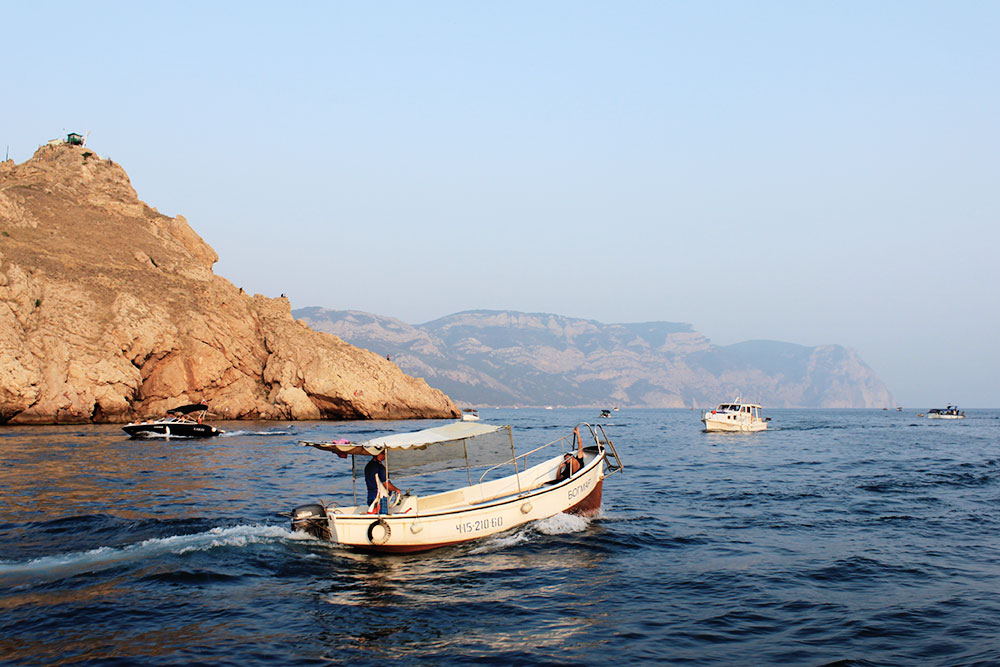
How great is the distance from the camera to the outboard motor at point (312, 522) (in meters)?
17.3

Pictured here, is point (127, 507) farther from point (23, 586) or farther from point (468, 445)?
point (468, 445)

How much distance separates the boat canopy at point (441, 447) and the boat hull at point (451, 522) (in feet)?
5.44

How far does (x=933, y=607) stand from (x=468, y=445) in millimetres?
11384

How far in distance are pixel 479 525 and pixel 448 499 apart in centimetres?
205

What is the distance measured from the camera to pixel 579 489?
1973cm

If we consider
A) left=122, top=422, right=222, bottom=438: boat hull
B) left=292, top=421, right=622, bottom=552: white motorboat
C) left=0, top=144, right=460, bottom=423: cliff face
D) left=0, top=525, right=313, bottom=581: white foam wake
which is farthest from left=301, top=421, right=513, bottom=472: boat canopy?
left=0, top=144, right=460, bottom=423: cliff face

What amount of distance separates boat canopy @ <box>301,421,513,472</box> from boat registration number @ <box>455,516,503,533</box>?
6.25ft

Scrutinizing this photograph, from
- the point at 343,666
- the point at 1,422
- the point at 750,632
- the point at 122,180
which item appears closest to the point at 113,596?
the point at 343,666

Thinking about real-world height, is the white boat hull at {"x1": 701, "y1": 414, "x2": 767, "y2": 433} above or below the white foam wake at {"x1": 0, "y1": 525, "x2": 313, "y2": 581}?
below

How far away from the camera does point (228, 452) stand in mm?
39812

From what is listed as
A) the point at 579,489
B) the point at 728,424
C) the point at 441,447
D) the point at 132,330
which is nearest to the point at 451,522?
the point at 441,447

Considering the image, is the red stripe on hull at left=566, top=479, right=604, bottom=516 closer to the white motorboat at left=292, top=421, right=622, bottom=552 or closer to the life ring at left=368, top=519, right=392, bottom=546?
the white motorboat at left=292, top=421, right=622, bottom=552

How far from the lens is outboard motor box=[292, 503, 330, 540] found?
17281 mm

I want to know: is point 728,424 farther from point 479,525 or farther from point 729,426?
point 479,525
